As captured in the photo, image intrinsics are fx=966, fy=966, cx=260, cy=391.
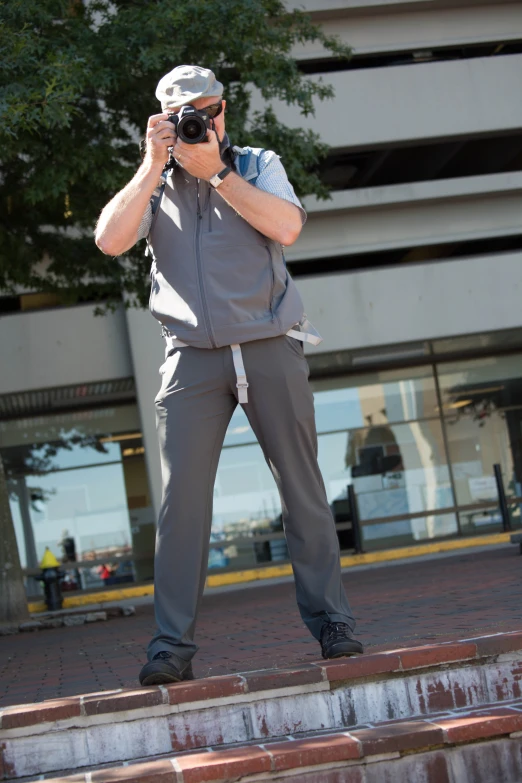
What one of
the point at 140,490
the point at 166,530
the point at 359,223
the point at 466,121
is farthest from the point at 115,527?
the point at 166,530

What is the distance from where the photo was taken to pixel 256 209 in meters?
3.70

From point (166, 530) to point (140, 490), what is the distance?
1412 cm

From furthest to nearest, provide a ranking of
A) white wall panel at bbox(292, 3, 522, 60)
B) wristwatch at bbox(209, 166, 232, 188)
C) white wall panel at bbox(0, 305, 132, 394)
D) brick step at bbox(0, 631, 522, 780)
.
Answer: white wall panel at bbox(292, 3, 522, 60) → white wall panel at bbox(0, 305, 132, 394) → wristwatch at bbox(209, 166, 232, 188) → brick step at bbox(0, 631, 522, 780)

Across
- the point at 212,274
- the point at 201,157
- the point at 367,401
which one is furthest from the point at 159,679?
the point at 367,401

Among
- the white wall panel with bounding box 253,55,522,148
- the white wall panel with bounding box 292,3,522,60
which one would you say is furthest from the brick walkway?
the white wall panel with bounding box 292,3,522,60

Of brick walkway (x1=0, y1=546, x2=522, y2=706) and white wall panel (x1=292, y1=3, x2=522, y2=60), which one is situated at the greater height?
white wall panel (x1=292, y1=3, x2=522, y2=60)

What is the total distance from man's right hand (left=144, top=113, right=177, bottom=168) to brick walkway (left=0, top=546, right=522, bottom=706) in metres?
1.98

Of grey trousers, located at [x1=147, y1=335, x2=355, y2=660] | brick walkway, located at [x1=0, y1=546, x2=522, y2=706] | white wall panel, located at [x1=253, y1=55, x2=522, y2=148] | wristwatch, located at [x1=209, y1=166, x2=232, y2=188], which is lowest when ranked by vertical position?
brick walkway, located at [x1=0, y1=546, x2=522, y2=706]

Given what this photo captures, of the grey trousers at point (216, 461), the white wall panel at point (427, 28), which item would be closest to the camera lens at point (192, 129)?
the grey trousers at point (216, 461)

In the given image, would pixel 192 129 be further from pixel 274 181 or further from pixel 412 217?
pixel 412 217

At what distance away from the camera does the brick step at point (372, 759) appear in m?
2.85

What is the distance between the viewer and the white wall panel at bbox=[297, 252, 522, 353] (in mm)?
16641

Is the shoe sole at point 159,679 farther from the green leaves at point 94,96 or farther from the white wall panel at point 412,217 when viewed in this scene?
the white wall panel at point 412,217

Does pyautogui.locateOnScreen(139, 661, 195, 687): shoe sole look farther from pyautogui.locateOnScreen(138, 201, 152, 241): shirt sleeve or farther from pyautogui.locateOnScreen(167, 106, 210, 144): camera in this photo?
pyautogui.locateOnScreen(167, 106, 210, 144): camera
